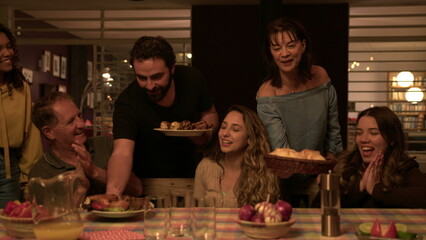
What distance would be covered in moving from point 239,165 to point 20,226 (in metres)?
1.30

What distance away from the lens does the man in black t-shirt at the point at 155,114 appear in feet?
8.61

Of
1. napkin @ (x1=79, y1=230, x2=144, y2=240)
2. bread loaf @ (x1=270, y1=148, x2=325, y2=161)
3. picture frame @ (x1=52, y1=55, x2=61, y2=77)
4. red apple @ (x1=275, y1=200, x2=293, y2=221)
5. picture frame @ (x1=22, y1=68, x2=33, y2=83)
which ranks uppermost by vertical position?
picture frame @ (x1=52, y1=55, x2=61, y2=77)

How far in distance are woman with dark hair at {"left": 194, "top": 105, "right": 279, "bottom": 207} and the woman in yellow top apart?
976 millimetres

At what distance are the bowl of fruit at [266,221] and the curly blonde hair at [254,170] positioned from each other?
2.51 ft

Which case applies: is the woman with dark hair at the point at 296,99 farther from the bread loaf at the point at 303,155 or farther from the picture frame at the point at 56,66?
the picture frame at the point at 56,66

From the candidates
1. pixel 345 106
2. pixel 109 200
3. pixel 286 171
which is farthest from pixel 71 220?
pixel 345 106

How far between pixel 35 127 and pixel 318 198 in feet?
5.23

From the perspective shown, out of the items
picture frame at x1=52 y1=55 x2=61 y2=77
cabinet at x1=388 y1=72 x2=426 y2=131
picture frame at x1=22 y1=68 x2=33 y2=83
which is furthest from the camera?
picture frame at x1=52 y1=55 x2=61 y2=77

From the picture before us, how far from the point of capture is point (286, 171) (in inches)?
81.1

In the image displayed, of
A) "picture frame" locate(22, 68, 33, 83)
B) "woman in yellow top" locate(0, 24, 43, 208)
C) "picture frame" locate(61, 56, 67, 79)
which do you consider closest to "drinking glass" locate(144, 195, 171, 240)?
"woman in yellow top" locate(0, 24, 43, 208)

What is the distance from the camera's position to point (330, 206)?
1.89 m

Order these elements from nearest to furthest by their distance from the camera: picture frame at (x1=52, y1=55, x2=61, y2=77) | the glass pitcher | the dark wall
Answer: the glass pitcher < the dark wall < picture frame at (x1=52, y1=55, x2=61, y2=77)

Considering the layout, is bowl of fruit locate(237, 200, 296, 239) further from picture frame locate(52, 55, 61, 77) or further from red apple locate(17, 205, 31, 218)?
picture frame locate(52, 55, 61, 77)

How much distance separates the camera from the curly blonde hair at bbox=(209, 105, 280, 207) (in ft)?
8.77
